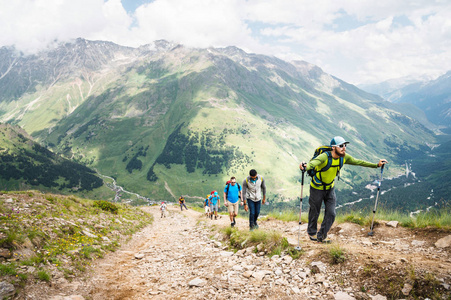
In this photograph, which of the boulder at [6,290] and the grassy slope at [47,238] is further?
the grassy slope at [47,238]

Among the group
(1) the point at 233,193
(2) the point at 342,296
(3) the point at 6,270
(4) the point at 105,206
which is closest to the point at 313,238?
(2) the point at 342,296

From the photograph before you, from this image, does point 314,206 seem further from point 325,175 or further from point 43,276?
point 43,276

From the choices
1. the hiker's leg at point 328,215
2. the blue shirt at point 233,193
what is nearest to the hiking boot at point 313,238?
the hiker's leg at point 328,215

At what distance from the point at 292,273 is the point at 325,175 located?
3545 millimetres

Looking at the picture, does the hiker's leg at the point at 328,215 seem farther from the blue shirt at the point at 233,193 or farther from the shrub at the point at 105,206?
the shrub at the point at 105,206

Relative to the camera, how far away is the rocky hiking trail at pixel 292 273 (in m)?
5.14

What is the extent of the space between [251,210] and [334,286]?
679 cm

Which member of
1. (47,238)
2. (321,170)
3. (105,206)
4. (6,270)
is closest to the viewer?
(6,270)

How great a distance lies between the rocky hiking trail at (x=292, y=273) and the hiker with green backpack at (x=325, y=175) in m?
0.93

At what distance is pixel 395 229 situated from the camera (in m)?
9.62

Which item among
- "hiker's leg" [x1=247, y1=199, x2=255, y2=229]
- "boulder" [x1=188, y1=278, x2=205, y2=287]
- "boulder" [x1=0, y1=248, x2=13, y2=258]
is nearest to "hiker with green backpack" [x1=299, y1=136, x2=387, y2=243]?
"hiker's leg" [x1=247, y1=199, x2=255, y2=229]

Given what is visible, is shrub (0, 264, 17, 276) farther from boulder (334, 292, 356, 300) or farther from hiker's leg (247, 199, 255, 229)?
hiker's leg (247, 199, 255, 229)

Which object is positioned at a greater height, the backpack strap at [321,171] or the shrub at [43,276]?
the backpack strap at [321,171]

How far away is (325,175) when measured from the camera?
809 centimetres
